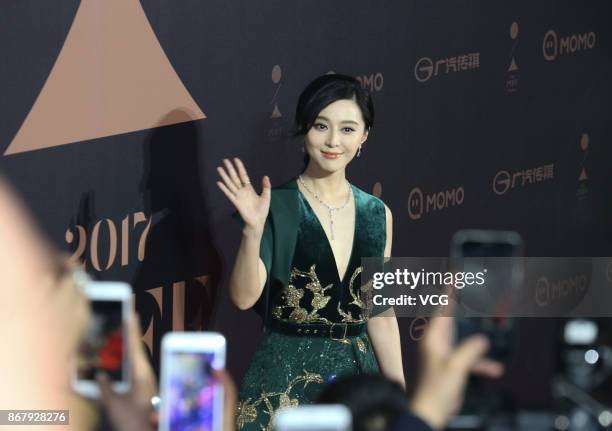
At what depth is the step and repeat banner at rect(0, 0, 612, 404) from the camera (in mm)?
3094

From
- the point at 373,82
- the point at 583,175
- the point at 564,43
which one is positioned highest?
the point at 564,43

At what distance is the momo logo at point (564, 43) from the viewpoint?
15.9 ft

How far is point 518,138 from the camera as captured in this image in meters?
4.75

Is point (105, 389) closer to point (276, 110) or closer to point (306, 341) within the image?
point (306, 341)

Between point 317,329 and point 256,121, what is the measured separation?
785 millimetres

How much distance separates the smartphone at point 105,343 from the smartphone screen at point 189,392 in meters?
0.06

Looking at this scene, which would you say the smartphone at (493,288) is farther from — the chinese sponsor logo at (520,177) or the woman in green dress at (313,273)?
the chinese sponsor logo at (520,177)

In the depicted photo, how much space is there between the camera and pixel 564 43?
4.93 meters

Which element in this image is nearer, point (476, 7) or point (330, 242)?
point (330, 242)

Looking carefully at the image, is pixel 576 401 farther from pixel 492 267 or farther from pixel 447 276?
pixel 447 276

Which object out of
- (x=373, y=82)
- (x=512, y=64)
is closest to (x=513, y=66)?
(x=512, y=64)

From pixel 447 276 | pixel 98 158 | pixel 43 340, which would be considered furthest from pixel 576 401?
pixel 447 276

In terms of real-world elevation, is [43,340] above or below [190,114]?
below

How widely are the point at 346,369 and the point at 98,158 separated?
2.89 feet
